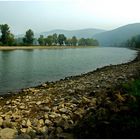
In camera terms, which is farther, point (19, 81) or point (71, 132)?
point (19, 81)

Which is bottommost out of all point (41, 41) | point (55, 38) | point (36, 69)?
point (36, 69)

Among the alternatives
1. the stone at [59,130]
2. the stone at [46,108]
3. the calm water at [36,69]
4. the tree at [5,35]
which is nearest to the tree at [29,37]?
the tree at [5,35]

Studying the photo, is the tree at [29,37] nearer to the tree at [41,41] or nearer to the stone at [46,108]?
the tree at [41,41]

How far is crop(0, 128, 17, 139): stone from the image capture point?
973 cm

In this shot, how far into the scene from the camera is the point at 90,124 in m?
9.71

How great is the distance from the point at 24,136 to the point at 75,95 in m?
6.29

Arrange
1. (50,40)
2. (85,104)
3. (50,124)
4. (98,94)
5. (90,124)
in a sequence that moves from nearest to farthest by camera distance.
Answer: (90,124)
(50,124)
(85,104)
(98,94)
(50,40)

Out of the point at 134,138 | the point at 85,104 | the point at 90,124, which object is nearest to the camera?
the point at 134,138

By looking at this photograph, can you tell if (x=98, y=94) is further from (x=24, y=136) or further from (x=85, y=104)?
(x=24, y=136)

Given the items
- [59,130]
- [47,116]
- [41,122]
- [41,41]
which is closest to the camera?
[59,130]

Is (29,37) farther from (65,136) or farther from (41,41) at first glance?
(65,136)

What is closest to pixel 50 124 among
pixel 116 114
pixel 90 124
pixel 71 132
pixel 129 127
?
pixel 71 132

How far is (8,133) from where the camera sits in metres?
9.99

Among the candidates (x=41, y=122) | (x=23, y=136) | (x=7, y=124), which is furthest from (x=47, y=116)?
(x=23, y=136)
